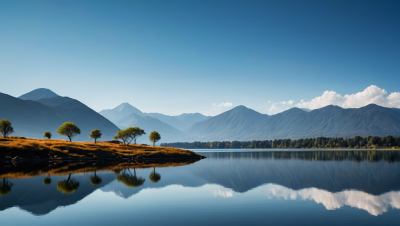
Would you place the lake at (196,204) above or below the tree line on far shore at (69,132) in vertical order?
below

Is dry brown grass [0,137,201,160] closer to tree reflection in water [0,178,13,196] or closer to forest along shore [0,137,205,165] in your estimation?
forest along shore [0,137,205,165]

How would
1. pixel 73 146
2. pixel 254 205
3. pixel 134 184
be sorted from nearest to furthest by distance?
pixel 254 205 < pixel 134 184 < pixel 73 146

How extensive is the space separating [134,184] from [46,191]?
14365mm

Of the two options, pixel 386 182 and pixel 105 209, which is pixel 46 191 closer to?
pixel 105 209

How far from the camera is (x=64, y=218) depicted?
84.2ft

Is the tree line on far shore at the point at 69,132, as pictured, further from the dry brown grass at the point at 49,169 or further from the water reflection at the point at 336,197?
the water reflection at the point at 336,197

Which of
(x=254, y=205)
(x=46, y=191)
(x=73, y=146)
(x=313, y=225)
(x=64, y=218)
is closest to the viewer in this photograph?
(x=313, y=225)

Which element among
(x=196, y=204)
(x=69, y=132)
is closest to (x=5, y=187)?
(x=196, y=204)

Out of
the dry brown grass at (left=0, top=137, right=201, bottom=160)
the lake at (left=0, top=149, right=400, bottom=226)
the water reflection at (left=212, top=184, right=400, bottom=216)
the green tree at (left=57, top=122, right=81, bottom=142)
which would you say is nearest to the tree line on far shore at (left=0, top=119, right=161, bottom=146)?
the green tree at (left=57, top=122, right=81, bottom=142)

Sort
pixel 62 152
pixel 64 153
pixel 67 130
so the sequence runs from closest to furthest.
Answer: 1. pixel 64 153
2. pixel 62 152
3. pixel 67 130

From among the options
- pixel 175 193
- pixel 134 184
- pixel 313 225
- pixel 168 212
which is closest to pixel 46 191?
pixel 134 184

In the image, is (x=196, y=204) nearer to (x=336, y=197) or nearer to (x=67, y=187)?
(x=336, y=197)

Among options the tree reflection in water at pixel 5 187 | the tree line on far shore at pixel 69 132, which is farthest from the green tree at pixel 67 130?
the tree reflection in water at pixel 5 187

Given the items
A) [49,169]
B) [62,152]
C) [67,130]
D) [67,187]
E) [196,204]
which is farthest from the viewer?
[67,130]
